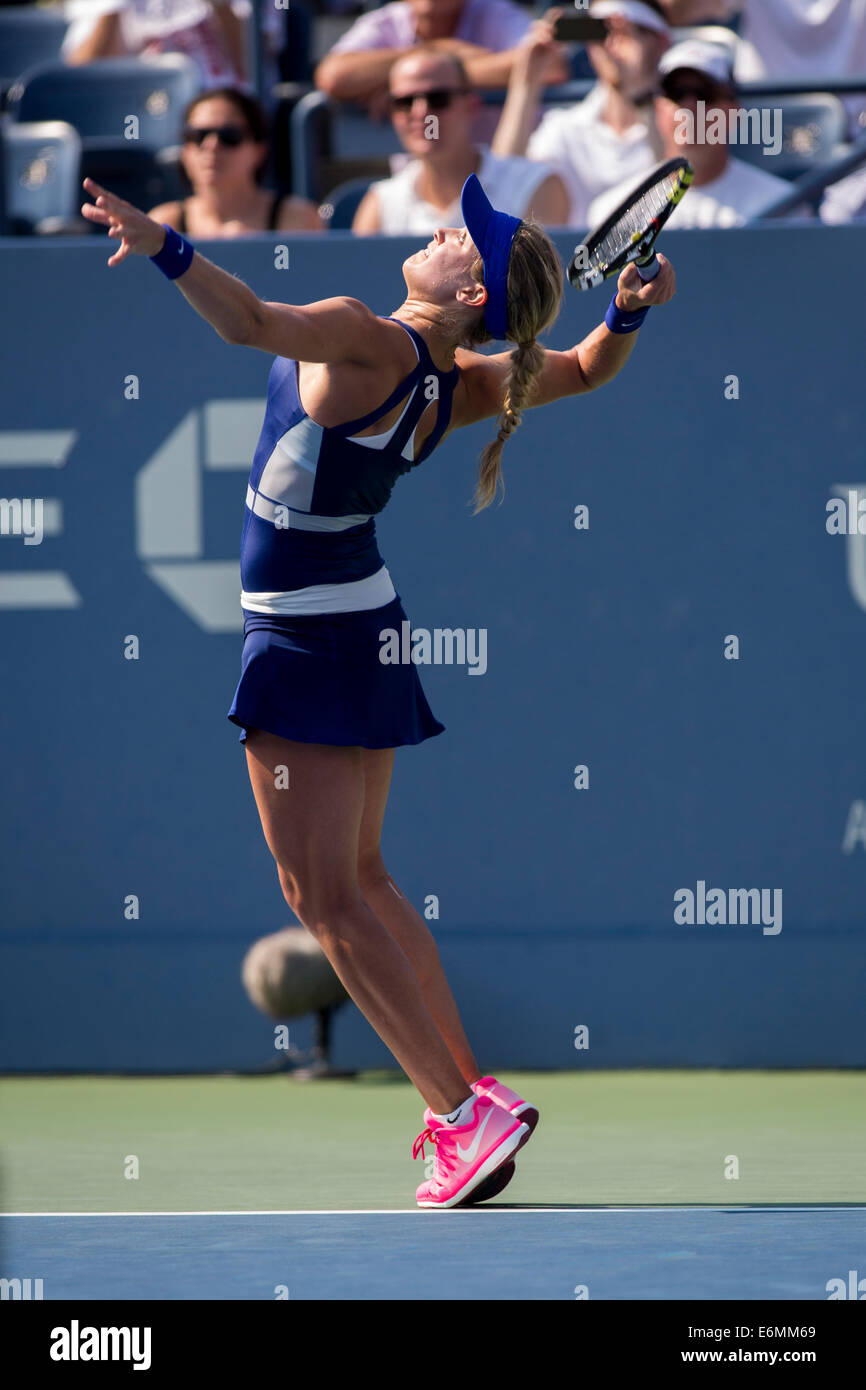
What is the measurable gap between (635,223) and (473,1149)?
196 cm

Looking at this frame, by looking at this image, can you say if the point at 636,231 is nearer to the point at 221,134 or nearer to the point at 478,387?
the point at 478,387

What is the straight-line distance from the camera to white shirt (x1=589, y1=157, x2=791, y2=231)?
6.53 m

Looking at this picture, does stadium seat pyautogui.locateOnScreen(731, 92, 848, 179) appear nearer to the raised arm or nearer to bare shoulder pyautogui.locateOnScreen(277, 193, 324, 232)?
the raised arm

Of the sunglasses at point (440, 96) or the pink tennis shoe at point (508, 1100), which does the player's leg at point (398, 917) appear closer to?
the pink tennis shoe at point (508, 1100)

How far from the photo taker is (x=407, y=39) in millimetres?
7965

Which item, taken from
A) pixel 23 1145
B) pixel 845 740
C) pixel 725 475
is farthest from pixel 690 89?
pixel 23 1145

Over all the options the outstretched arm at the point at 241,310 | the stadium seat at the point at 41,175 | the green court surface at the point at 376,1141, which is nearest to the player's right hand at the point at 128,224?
the outstretched arm at the point at 241,310

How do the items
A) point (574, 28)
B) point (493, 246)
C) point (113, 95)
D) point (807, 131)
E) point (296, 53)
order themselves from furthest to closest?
point (296, 53) → point (113, 95) → point (807, 131) → point (574, 28) → point (493, 246)

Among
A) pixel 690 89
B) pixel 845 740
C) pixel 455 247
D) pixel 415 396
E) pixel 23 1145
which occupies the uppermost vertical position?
pixel 690 89

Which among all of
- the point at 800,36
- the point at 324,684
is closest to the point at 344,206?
the point at 800,36

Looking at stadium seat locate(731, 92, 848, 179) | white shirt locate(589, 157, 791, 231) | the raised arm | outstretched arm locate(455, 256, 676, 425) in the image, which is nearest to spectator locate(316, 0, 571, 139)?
the raised arm

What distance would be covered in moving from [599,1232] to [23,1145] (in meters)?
1.99

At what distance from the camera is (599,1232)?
12.0 ft

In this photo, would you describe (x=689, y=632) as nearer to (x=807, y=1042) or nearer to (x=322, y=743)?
(x=807, y=1042)
